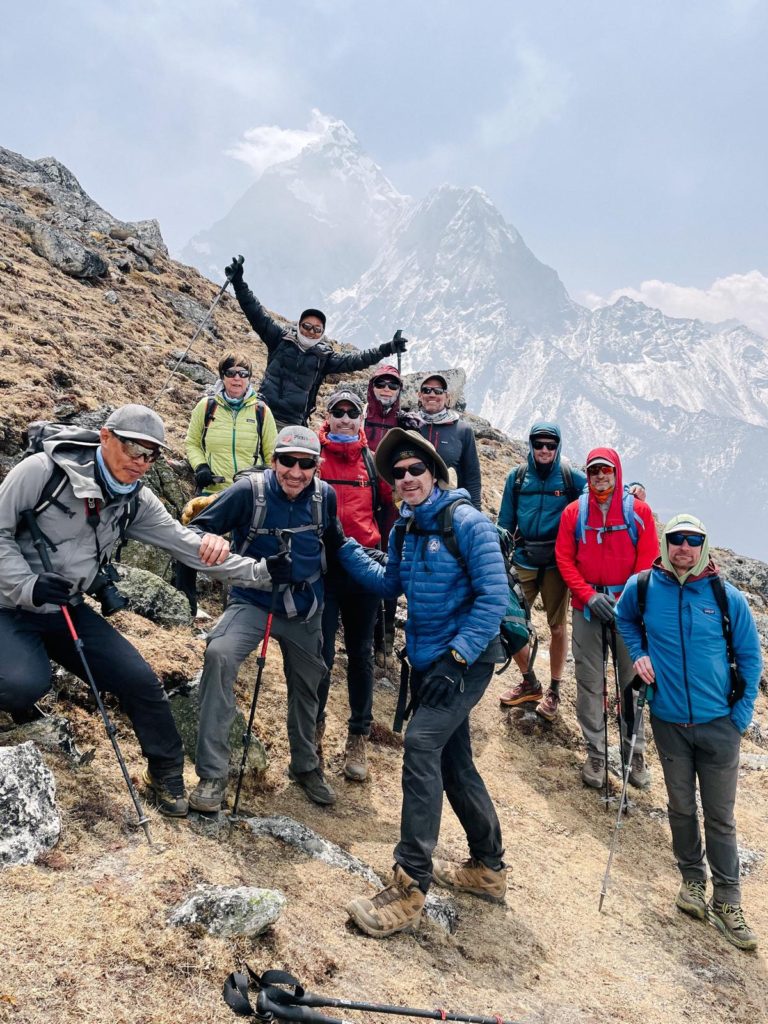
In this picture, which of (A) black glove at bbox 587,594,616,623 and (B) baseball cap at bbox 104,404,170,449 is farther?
(A) black glove at bbox 587,594,616,623

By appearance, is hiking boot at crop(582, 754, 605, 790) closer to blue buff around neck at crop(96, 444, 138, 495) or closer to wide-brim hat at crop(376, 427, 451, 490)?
wide-brim hat at crop(376, 427, 451, 490)

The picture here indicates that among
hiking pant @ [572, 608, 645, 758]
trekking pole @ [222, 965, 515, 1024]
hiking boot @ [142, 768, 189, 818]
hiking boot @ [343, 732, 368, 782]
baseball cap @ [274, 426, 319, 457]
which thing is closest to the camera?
trekking pole @ [222, 965, 515, 1024]

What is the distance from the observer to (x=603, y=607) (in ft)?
26.9

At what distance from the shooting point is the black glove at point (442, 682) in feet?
17.6

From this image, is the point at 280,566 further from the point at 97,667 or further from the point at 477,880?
the point at 477,880

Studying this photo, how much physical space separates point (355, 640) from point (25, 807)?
3.81 meters

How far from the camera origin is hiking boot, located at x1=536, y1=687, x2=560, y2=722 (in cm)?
1047

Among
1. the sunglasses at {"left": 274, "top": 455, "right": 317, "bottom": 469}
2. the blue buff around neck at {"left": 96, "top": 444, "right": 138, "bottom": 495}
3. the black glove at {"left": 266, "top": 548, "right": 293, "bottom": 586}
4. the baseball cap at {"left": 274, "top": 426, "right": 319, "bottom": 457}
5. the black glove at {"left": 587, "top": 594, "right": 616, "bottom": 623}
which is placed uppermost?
the baseball cap at {"left": 274, "top": 426, "right": 319, "bottom": 457}

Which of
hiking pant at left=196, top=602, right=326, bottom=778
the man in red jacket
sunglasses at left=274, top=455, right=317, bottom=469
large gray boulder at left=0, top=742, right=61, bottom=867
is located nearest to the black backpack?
the man in red jacket

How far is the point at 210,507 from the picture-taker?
625 centimetres

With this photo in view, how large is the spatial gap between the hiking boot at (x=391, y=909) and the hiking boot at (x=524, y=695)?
576 centimetres

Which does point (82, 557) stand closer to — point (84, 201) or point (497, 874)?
point (497, 874)

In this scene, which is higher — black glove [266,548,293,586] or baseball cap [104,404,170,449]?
baseball cap [104,404,170,449]

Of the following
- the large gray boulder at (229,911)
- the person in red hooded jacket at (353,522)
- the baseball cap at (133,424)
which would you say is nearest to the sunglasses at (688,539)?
the person in red hooded jacket at (353,522)
